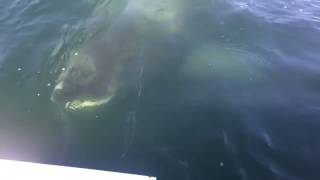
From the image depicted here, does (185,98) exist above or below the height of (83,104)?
below

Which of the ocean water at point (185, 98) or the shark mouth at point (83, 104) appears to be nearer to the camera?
the ocean water at point (185, 98)

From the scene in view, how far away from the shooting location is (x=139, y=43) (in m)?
12.7

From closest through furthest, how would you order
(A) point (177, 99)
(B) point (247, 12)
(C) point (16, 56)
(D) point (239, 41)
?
1. (A) point (177, 99)
2. (C) point (16, 56)
3. (D) point (239, 41)
4. (B) point (247, 12)

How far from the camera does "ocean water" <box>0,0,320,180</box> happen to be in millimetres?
9070

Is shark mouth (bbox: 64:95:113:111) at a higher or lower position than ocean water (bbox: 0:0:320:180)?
higher

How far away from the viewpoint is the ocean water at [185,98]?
9070 millimetres

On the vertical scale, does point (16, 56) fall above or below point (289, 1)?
above

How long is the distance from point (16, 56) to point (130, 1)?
4490 mm

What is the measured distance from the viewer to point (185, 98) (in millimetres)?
10812

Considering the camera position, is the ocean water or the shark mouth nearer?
the ocean water

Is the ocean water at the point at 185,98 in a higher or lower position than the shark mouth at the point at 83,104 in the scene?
lower

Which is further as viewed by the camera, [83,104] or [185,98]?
[185,98]

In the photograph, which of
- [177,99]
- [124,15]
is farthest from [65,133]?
[124,15]

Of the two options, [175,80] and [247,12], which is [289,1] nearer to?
[247,12]
